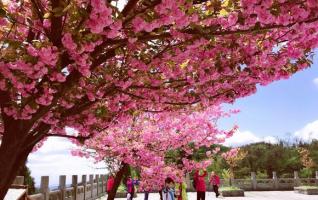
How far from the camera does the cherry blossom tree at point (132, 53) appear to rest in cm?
562

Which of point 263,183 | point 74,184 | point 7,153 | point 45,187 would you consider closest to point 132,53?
point 7,153

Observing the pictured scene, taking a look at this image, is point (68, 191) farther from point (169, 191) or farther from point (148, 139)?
point (169, 191)

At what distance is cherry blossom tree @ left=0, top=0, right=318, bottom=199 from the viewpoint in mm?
5625

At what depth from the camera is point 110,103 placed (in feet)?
31.5

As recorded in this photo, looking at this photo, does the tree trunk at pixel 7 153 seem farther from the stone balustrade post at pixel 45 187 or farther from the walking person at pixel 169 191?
the walking person at pixel 169 191

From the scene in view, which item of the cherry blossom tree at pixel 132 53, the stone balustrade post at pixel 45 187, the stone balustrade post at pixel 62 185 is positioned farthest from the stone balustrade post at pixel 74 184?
the cherry blossom tree at pixel 132 53

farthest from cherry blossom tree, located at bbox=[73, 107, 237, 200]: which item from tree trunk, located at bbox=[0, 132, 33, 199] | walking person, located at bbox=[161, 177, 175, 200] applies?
tree trunk, located at bbox=[0, 132, 33, 199]

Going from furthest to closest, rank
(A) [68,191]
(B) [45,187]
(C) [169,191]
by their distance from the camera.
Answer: (A) [68,191], (C) [169,191], (B) [45,187]

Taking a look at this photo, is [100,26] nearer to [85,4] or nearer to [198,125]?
[85,4]

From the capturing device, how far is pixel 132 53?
732cm

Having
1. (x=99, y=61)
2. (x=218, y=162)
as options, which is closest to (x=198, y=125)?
(x=99, y=61)

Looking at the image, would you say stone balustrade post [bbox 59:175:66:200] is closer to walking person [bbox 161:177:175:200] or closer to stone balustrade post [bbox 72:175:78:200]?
stone balustrade post [bbox 72:175:78:200]

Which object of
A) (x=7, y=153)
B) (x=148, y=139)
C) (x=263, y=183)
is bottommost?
(x=263, y=183)

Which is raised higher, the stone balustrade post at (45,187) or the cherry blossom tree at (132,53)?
the cherry blossom tree at (132,53)
